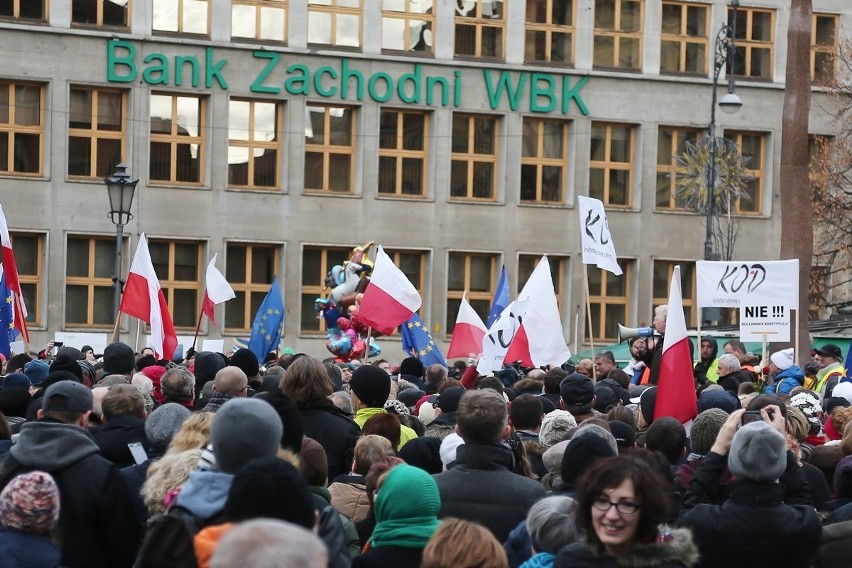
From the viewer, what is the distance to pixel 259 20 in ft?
Answer: 129

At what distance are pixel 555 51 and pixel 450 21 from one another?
3.03 metres

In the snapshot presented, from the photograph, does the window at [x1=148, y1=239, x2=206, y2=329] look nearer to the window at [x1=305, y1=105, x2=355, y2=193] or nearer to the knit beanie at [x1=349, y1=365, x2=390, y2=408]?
the window at [x1=305, y1=105, x2=355, y2=193]

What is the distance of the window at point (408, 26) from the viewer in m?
40.3

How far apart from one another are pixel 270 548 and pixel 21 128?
119ft

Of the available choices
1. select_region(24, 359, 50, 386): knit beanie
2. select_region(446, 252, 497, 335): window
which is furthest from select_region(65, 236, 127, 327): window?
select_region(24, 359, 50, 386): knit beanie

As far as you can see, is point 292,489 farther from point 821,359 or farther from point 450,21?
point 450,21

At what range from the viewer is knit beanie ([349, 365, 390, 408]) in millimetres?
9336

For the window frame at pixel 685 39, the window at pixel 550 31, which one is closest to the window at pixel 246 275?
the window at pixel 550 31

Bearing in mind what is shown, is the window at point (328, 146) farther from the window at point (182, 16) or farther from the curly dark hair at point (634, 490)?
the curly dark hair at point (634, 490)

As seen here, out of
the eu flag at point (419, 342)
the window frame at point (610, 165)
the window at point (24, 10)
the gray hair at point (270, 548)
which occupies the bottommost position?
the eu flag at point (419, 342)

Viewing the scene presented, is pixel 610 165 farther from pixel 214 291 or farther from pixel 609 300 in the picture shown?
pixel 214 291

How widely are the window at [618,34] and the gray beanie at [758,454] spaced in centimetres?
3653

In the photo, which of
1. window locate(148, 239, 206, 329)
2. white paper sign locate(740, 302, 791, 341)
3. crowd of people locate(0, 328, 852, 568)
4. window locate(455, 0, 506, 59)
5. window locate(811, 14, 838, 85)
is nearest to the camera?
crowd of people locate(0, 328, 852, 568)

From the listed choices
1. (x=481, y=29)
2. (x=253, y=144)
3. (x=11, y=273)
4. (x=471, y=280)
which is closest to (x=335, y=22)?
(x=253, y=144)
